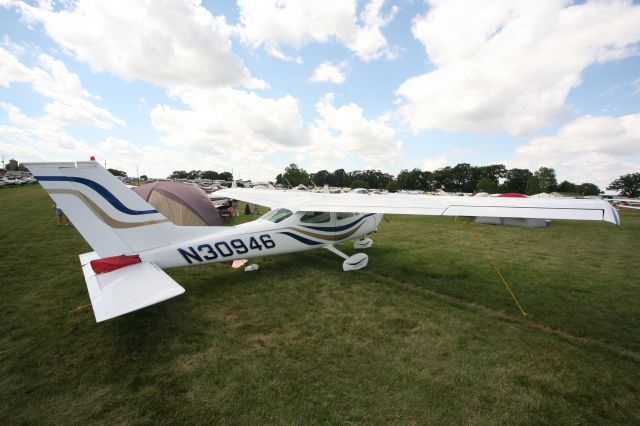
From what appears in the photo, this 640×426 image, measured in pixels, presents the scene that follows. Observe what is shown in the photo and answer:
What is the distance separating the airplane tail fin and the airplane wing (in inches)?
120

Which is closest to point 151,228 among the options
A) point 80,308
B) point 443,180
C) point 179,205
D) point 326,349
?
point 80,308

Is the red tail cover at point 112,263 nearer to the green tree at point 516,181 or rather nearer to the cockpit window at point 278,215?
the cockpit window at point 278,215

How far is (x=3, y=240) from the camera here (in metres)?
8.45

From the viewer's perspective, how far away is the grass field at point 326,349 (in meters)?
2.72

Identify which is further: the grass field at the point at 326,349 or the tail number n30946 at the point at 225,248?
the tail number n30946 at the point at 225,248

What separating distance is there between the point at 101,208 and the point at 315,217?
4225 millimetres

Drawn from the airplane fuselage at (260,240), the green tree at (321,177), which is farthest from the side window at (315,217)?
the green tree at (321,177)

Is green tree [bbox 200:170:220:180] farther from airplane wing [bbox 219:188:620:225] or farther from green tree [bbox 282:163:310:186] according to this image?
airplane wing [bbox 219:188:620:225]

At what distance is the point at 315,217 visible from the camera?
6.88m

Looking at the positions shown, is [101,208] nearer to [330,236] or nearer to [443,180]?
[330,236]

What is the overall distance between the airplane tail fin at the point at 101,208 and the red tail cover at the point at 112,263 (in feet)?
0.30

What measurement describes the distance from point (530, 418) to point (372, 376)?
60.7 inches

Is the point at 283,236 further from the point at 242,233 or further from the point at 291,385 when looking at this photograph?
the point at 291,385

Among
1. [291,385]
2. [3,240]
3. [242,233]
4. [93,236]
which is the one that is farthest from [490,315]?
[3,240]
